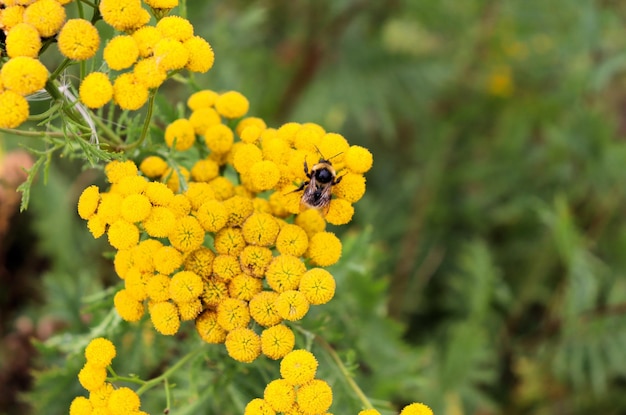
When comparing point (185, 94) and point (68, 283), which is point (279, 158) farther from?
point (185, 94)

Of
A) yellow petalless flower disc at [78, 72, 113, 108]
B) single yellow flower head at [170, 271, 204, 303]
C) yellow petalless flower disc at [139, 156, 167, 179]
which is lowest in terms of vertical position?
single yellow flower head at [170, 271, 204, 303]

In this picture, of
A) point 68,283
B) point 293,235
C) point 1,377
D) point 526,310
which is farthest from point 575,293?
point 1,377

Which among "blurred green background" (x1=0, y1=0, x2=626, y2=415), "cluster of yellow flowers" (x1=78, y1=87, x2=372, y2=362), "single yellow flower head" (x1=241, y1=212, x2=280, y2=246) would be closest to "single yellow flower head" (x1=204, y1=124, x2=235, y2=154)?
"cluster of yellow flowers" (x1=78, y1=87, x2=372, y2=362)

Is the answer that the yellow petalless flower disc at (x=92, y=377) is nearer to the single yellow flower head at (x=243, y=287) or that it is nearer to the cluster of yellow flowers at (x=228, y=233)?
the cluster of yellow flowers at (x=228, y=233)

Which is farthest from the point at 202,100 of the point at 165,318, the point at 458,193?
the point at 458,193

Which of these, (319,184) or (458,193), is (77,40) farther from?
(458,193)

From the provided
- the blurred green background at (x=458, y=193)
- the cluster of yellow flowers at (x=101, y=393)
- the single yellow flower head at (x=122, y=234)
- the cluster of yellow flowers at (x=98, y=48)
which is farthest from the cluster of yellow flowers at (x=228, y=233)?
the blurred green background at (x=458, y=193)

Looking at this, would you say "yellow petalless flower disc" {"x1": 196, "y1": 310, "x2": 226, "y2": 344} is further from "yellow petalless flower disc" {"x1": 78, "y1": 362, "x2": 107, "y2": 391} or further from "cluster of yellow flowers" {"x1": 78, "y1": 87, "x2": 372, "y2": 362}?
"yellow petalless flower disc" {"x1": 78, "y1": 362, "x2": 107, "y2": 391}
